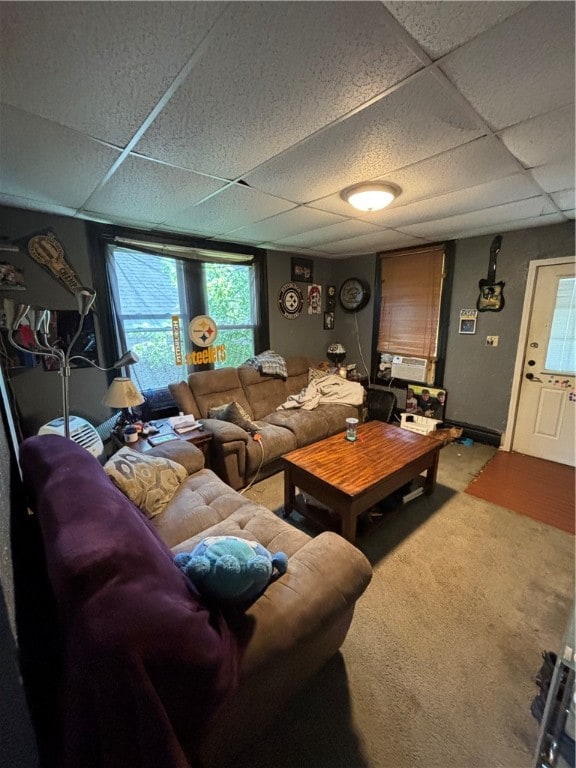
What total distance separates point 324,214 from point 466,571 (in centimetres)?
268

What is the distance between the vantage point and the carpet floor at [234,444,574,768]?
1113 mm

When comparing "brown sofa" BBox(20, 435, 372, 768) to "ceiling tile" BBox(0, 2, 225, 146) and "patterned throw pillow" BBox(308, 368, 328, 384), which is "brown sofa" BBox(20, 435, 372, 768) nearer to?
"ceiling tile" BBox(0, 2, 225, 146)

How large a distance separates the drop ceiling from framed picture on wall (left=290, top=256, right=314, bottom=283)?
6.92ft

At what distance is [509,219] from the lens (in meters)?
2.71

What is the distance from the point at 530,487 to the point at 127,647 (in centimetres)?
325

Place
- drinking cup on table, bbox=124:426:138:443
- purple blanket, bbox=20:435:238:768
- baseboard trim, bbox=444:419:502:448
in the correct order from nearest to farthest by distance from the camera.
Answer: purple blanket, bbox=20:435:238:768, drinking cup on table, bbox=124:426:138:443, baseboard trim, bbox=444:419:502:448

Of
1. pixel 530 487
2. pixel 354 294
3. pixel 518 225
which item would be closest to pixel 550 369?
pixel 530 487

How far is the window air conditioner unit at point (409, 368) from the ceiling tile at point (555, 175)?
7.11 ft

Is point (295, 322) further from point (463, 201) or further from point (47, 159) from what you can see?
point (47, 159)

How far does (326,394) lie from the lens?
3711mm

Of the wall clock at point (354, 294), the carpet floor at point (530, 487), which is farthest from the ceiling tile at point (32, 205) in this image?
the carpet floor at point (530, 487)

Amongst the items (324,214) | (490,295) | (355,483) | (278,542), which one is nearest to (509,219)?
(490,295)

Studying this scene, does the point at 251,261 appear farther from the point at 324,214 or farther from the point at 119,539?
the point at 119,539

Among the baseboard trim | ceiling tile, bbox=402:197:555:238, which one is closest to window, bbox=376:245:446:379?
ceiling tile, bbox=402:197:555:238
